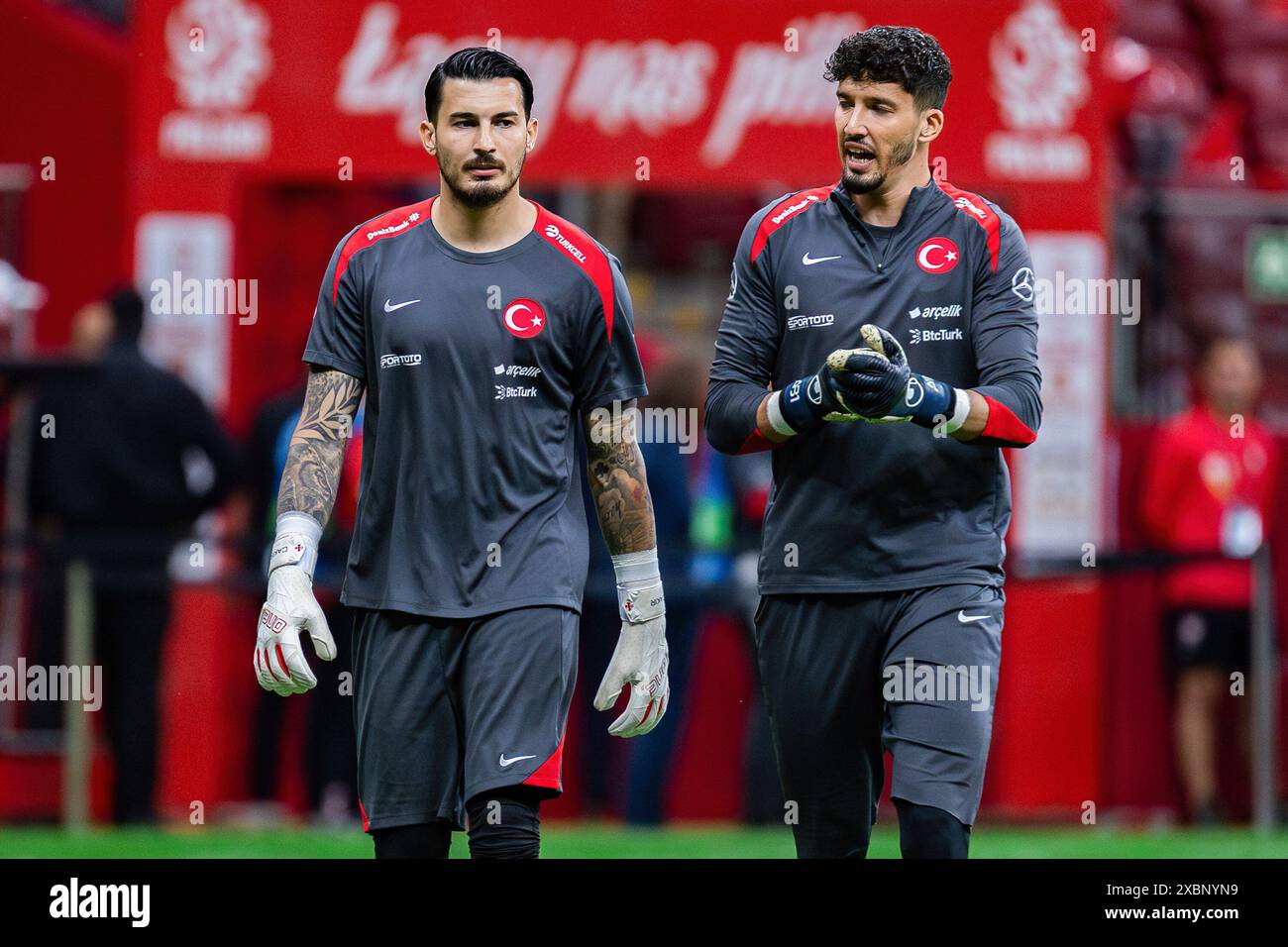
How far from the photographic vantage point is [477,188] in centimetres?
554

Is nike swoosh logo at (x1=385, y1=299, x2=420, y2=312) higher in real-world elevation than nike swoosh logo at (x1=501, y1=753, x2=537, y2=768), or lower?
higher

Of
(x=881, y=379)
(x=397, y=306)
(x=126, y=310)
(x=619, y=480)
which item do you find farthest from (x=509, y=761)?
(x=126, y=310)

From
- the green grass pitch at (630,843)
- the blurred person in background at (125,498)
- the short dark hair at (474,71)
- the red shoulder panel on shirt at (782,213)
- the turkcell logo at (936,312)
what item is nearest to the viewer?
the short dark hair at (474,71)

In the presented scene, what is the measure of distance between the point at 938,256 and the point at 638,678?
130cm

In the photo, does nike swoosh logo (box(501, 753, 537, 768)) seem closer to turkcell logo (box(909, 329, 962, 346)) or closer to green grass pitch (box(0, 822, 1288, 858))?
turkcell logo (box(909, 329, 962, 346))

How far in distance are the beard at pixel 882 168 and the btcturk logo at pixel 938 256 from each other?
0.20 metres

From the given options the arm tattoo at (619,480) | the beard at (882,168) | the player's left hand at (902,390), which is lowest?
the arm tattoo at (619,480)

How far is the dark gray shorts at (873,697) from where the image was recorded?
556 centimetres

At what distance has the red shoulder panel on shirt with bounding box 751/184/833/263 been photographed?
5.96 m

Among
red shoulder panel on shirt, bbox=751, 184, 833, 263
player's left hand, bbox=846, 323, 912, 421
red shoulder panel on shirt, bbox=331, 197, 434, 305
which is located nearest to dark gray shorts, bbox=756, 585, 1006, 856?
player's left hand, bbox=846, 323, 912, 421

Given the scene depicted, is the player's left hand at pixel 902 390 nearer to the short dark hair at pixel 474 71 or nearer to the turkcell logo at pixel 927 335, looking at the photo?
the turkcell logo at pixel 927 335

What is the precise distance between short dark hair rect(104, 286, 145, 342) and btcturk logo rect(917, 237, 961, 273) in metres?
5.22

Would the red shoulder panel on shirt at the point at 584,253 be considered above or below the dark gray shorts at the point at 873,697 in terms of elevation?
above

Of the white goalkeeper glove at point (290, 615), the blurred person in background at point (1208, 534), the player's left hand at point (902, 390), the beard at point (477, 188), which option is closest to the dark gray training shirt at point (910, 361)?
the player's left hand at point (902, 390)
